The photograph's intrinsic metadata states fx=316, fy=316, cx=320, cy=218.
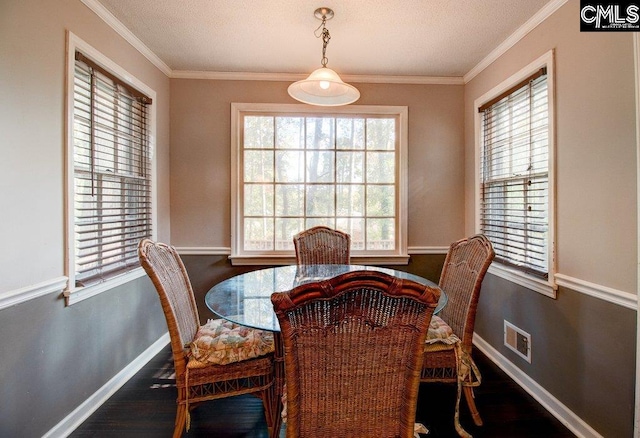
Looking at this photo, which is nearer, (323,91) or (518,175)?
(323,91)

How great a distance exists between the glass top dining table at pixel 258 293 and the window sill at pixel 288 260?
0.58 m

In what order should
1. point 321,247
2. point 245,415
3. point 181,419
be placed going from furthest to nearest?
point 321,247, point 245,415, point 181,419

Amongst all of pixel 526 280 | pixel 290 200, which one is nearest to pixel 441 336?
pixel 526 280

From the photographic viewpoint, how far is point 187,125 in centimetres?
306

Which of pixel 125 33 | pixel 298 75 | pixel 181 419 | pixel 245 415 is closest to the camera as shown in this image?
pixel 181 419

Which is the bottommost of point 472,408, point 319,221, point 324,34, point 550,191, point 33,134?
point 472,408

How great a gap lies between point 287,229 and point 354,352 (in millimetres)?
2198

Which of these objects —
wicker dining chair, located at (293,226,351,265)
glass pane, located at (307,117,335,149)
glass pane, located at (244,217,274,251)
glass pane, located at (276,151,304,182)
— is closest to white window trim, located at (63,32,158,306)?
glass pane, located at (244,217,274,251)

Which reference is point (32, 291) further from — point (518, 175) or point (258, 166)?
point (518, 175)

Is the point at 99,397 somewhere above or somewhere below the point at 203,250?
below

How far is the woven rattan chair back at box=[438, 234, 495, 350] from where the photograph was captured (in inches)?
69.5

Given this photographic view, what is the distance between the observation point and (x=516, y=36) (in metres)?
2.34

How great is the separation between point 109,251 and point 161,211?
2.48 ft

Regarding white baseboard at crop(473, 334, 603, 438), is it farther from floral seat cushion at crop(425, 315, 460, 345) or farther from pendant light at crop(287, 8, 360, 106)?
pendant light at crop(287, 8, 360, 106)
